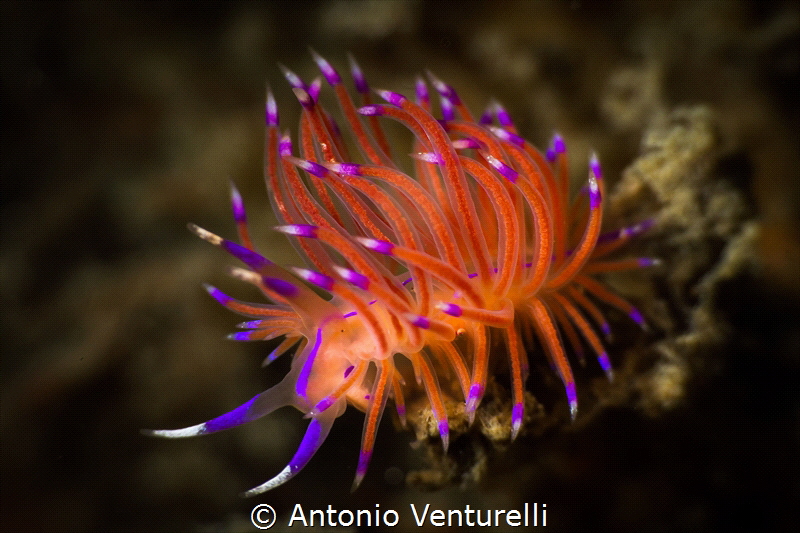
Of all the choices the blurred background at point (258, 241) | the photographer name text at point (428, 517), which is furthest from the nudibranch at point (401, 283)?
the photographer name text at point (428, 517)

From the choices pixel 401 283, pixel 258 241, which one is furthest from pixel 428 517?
pixel 258 241

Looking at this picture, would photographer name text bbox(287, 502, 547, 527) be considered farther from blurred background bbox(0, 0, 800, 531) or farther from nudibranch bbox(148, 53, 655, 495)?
nudibranch bbox(148, 53, 655, 495)

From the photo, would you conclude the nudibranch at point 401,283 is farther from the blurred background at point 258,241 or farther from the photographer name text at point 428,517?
the photographer name text at point 428,517

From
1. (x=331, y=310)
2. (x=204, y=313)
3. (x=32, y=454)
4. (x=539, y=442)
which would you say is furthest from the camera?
(x=204, y=313)

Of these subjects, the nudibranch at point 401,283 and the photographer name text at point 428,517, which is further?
the photographer name text at point 428,517

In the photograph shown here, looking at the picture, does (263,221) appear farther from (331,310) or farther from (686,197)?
(686,197)

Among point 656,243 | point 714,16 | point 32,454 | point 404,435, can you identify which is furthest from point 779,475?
point 32,454

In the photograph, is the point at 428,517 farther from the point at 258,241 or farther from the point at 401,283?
the point at 258,241
